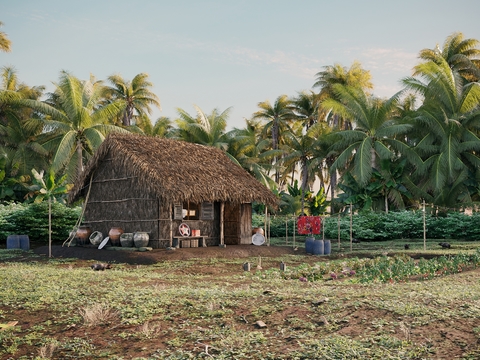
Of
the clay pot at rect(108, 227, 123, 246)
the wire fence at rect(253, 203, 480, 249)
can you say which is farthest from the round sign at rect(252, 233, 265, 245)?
the clay pot at rect(108, 227, 123, 246)

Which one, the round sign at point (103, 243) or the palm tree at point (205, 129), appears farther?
the palm tree at point (205, 129)

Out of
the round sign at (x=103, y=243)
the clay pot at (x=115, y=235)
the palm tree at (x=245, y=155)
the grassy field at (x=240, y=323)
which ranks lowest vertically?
the grassy field at (x=240, y=323)

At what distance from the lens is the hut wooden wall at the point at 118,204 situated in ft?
52.6

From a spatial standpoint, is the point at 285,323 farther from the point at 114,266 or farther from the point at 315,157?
the point at 315,157

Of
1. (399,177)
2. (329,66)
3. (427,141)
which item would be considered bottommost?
(399,177)

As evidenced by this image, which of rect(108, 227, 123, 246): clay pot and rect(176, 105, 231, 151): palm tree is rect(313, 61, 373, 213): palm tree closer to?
rect(176, 105, 231, 151): palm tree

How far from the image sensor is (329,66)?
3606cm

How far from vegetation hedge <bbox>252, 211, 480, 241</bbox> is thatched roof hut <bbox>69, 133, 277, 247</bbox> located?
5200 millimetres

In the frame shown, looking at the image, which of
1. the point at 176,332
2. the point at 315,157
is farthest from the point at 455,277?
the point at 315,157

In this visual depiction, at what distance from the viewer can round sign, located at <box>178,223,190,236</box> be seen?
1661 centimetres

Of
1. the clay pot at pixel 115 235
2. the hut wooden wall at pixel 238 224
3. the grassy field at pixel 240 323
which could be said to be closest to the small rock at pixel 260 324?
the grassy field at pixel 240 323

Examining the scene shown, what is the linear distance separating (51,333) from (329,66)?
3292 cm

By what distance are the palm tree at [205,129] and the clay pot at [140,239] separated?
42.9 ft

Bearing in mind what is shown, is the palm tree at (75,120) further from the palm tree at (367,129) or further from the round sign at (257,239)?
the palm tree at (367,129)
